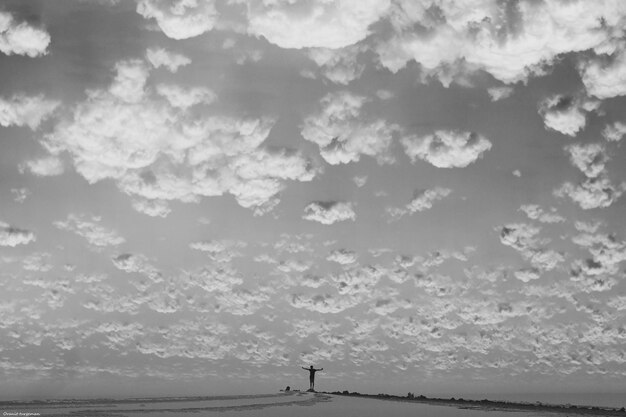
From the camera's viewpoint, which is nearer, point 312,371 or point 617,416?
point 617,416

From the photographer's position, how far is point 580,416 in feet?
150

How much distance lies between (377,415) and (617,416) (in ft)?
81.9

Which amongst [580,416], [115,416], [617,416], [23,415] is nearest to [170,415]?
[115,416]

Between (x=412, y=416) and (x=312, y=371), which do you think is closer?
(x=412, y=416)

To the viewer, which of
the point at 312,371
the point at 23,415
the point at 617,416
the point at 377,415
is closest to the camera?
the point at 23,415

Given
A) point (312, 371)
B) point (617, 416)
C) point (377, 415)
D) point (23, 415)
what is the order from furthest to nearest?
1. point (312, 371)
2. point (617, 416)
3. point (377, 415)
4. point (23, 415)

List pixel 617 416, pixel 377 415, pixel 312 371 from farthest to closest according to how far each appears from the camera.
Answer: pixel 312 371
pixel 617 416
pixel 377 415

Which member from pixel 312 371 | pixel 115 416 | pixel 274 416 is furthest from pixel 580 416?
pixel 312 371

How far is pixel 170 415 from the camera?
44.8 meters

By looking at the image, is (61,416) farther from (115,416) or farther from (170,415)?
(170,415)

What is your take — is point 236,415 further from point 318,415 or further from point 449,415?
point 449,415

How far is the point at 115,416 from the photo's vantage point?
4112 centimetres

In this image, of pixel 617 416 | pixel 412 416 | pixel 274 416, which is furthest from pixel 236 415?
pixel 617 416

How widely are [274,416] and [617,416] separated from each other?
111 feet
